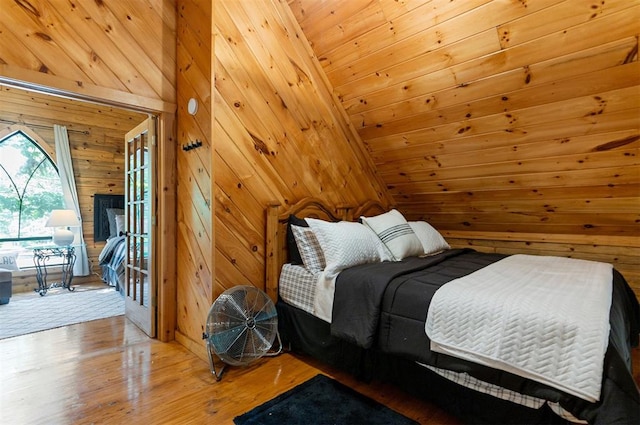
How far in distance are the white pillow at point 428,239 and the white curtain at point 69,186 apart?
16.1 ft

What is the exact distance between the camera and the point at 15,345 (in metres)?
2.64

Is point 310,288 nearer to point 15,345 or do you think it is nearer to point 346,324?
point 346,324

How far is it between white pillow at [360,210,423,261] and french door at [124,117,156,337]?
6.19ft

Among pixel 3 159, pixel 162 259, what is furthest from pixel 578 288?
pixel 3 159

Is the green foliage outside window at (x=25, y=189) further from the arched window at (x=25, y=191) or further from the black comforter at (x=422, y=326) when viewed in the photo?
the black comforter at (x=422, y=326)

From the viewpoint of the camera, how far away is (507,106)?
254cm

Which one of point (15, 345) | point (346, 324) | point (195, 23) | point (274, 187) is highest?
A: point (195, 23)

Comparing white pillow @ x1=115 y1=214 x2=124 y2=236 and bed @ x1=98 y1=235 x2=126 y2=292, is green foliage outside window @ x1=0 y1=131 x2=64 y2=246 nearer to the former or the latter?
white pillow @ x1=115 y1=214 x2=124 y2=236

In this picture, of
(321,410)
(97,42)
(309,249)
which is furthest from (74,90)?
(321,410)

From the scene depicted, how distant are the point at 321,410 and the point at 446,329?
83 centimetres

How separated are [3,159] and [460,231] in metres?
6.38

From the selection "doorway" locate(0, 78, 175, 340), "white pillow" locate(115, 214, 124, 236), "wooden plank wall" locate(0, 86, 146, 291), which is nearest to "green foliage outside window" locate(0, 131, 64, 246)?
"wooden plank wall" locate(0, 86, 146, 291)

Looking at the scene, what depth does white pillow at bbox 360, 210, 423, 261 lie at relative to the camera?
9.17 ft

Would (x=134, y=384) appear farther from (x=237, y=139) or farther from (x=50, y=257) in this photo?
(x=50, y=257)
